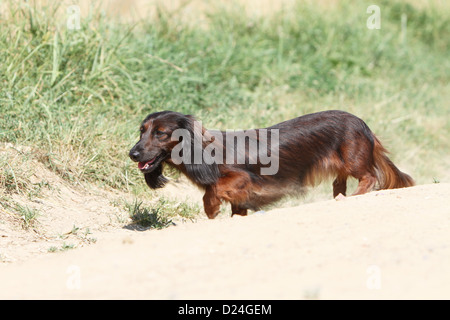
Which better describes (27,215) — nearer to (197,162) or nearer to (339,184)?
(197,162)

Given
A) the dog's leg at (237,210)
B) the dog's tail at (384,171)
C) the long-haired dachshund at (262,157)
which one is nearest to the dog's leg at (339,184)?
the long-haired dachshund at (262,157)

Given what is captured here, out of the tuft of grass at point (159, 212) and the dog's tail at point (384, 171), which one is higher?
the dog's tail at point (384, 171)

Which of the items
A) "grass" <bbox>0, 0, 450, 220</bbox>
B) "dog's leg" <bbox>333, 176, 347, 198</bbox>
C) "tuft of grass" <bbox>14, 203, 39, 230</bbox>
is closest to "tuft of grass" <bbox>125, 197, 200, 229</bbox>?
"grass" <bbox>0, 0, 450, 220</bbox>

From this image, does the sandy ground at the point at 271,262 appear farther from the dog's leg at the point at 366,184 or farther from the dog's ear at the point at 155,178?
the dog's leg at the point at 366,184

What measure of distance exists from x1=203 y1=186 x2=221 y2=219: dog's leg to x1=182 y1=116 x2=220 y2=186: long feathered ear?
82 millimetres

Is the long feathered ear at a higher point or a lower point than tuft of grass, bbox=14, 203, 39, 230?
higher

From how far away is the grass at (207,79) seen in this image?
6.39 metres

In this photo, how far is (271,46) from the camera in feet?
31.8

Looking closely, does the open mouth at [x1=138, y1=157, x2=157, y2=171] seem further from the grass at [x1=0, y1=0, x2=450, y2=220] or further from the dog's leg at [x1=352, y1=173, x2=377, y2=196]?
the dog's leg at [x1=352, y1=173, x2=377, y2=196]

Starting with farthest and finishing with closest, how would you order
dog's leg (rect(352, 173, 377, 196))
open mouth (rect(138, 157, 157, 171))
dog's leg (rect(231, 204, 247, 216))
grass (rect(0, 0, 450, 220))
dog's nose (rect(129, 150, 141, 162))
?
grass (rect(0, 0, 450, 220))
dog's leg (rect(352, 173, 377, 196))
dog's leg (rect(231, 204, 247, 216))
open mouth (rect(138, 157, 157, 171))
dog's nose (rect(129, 150, 141, 162))

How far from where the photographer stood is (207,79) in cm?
835

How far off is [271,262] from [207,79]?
502 centimetres

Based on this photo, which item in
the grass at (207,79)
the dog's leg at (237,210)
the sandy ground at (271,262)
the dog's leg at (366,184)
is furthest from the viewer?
the grass at (207,79)

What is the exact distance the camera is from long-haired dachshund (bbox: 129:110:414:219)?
5.31 m
